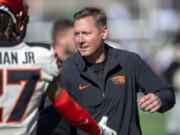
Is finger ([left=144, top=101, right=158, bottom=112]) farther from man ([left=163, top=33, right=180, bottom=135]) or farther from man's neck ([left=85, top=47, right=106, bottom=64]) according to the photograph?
man ([left=163, top=33, right=180, bottom=135])

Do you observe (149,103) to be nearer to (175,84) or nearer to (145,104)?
(145,104)

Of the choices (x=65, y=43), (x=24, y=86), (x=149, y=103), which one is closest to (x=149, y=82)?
(x=149, y=103)

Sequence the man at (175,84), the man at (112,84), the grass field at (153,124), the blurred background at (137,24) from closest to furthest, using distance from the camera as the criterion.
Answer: the man at (112,84), the grass field at (153,124), the man at (175,84), the blurred background at (137,24)

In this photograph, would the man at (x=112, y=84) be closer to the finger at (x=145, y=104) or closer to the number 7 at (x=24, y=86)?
the finger at (x=145, y=104)

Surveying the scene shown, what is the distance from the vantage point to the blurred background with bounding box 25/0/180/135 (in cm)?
1941

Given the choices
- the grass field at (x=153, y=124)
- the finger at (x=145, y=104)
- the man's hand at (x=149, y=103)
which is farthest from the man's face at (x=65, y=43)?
the grass field at (x=153, y=124)

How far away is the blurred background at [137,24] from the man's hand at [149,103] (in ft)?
44.3

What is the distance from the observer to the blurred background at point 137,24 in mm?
19406

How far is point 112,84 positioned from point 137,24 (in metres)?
16.5

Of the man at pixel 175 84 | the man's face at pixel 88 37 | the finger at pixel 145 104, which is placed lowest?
the man at pixel 175 84

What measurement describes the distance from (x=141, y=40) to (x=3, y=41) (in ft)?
55.1

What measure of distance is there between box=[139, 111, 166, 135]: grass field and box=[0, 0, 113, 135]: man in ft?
25.8

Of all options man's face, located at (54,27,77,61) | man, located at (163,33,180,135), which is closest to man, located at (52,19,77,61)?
man's face, located at (54,27,77,61)

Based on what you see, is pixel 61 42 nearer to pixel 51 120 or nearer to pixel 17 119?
pixel 51 120
